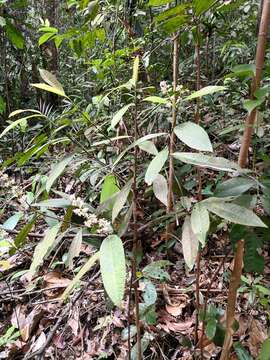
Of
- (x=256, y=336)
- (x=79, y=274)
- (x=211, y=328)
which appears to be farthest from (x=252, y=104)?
(x=256, y=336)

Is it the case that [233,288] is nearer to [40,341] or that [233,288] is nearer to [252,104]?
[252,104]

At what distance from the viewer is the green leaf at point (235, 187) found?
2.73ft

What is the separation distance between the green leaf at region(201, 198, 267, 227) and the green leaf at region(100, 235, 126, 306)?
0.19 metres

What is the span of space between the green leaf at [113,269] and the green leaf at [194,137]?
0.73 ft

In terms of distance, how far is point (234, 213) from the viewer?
0.69m

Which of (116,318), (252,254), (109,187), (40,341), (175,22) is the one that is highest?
(175,22)

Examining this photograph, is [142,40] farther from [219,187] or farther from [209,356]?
[209,356]

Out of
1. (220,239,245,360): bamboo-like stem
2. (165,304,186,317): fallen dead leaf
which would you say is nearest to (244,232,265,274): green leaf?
(220,239,245,360): bamboo-like stem

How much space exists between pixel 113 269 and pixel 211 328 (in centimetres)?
64

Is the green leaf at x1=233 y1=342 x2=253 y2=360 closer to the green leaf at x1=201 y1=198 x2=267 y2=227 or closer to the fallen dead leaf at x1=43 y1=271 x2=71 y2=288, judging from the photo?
the green leaf at x1=201 y1=198 x2=267 y2=227

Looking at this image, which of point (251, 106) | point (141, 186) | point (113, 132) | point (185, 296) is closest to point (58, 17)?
point (113, 132)

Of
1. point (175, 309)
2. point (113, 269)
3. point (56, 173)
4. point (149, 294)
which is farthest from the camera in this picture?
point (175, 309)

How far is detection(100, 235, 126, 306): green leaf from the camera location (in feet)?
1.93

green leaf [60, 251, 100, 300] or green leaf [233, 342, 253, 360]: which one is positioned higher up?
green leaf [60, 251, 100, 300]
